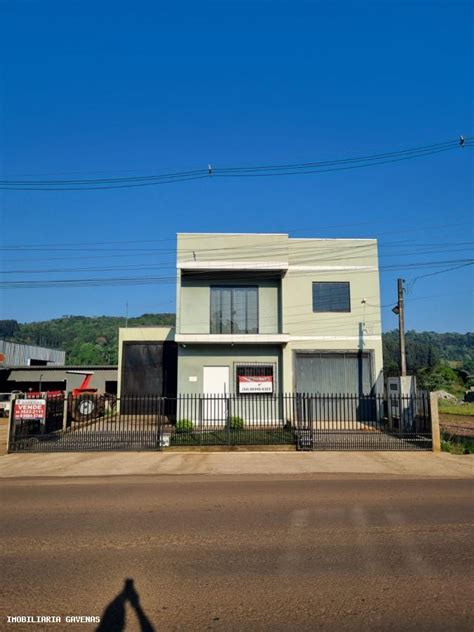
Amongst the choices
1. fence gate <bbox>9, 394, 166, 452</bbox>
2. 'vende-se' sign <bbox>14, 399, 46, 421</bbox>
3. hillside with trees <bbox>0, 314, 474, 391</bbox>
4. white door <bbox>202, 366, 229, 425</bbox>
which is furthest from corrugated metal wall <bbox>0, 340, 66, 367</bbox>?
'vende-se' sign <bbox>14, 399, 46, 421</bbox>

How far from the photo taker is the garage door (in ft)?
73.9

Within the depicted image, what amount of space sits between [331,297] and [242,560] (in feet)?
61.4

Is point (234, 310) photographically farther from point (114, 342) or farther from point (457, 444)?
point (114, 342)

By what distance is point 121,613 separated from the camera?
4176 millimetres

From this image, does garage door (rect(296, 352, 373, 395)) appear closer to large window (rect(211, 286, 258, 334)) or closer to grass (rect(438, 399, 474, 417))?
large window (rect(211, 286, 258, 334))

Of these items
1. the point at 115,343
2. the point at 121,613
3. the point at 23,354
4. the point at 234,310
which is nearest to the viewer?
the point at 121,613

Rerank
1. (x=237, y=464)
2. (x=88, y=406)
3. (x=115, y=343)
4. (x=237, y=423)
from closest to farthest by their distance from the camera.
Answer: (x=237, y=464)
(x=237, y=423)
(x=88, y=406)
(x=115, y=343)

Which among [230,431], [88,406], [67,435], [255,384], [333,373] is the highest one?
[333,373]

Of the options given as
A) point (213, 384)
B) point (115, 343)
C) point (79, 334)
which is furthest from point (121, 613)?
point (79, 334)

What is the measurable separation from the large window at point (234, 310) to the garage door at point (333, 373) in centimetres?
283

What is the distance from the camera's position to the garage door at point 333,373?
73.9 ft

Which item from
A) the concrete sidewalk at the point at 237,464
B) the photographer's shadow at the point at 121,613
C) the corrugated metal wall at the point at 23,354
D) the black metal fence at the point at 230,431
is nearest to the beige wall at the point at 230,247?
the black metal fence at the point at 230,431

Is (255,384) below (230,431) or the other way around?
the other way around

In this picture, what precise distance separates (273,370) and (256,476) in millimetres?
11414
